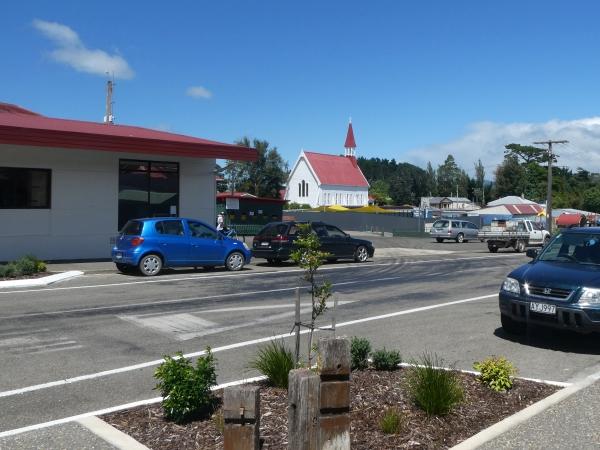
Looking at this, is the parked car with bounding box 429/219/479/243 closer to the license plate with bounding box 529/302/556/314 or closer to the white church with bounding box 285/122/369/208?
the license plate with bounding box 529/302/556/314

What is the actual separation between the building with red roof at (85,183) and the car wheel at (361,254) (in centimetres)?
534

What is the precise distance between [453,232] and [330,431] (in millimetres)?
42274

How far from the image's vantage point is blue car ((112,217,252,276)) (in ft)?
58.0

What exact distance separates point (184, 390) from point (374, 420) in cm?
150

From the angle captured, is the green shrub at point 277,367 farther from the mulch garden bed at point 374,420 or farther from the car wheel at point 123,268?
the car wheel at point 123,268

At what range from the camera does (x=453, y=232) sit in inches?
1775

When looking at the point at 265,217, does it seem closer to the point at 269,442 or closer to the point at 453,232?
the point at 453,232

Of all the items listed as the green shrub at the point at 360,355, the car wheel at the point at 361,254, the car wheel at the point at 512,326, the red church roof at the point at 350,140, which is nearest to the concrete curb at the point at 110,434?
the green shrub at the point at 360,355

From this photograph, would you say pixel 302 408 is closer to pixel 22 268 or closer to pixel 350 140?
pixel 22 268

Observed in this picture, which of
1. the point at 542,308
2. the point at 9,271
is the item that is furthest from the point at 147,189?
the point at 542,308

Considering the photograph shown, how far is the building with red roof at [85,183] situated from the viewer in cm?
2006

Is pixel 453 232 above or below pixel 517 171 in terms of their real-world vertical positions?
below

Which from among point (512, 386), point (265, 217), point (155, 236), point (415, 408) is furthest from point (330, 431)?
point (265, 217)

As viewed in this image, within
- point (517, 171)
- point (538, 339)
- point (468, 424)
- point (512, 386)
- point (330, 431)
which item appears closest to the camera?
point (330, 431)
